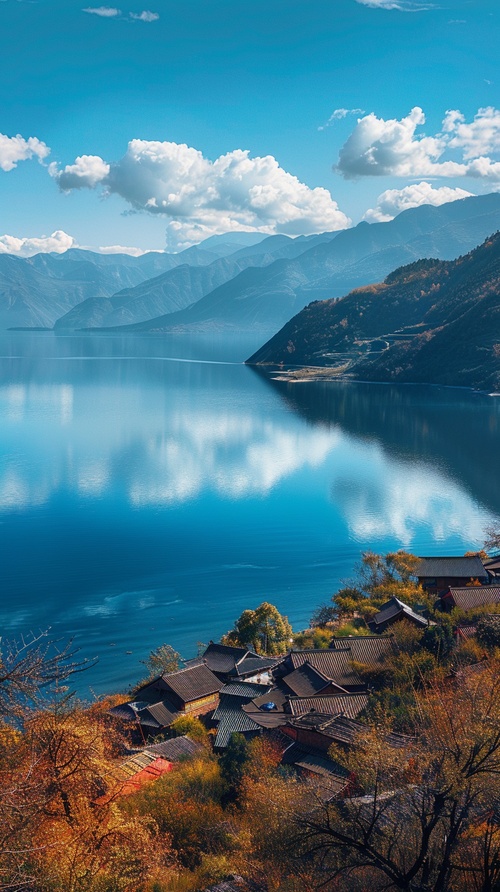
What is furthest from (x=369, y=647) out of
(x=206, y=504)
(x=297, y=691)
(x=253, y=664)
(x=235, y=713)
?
(x=206, y=504)

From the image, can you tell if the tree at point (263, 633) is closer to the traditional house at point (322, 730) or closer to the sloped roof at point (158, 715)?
the sloped roof at point (158, 715)

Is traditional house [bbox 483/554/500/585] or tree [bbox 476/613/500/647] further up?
tree [bbox 476/613/500/647]

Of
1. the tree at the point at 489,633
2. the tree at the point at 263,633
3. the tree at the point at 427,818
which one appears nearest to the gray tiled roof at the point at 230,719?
the tree at the point at 263,633

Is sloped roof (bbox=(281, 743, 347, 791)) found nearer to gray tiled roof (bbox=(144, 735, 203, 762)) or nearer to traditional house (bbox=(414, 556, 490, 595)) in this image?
gray tiled roof (bbox=(144, 735, 203, 762))

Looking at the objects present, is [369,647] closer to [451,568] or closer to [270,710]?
[270,710]

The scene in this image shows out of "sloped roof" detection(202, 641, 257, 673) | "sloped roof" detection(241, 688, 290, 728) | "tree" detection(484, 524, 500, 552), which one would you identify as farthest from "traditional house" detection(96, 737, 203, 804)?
"tree" detection(484, 524, 500, 552)

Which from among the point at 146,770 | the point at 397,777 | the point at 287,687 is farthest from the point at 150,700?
the point at 397,777
